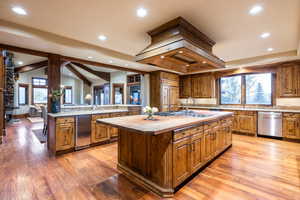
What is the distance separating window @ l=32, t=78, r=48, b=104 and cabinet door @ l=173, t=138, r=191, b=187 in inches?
443

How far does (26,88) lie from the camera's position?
940 cm

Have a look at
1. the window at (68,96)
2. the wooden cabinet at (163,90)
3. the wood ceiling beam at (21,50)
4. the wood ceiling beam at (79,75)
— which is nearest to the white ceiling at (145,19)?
the wood ceiling beam at (21,50)

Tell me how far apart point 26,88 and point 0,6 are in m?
9.44

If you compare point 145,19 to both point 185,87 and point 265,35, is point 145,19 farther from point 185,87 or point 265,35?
point 185,87

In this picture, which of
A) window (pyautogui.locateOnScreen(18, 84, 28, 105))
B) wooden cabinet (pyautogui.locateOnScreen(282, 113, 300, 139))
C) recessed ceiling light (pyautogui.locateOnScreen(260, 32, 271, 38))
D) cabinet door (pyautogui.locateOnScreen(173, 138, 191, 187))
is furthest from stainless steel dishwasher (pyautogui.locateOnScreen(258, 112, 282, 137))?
window (pyautogui.locateOnScreen(18, 84, 28, 105))

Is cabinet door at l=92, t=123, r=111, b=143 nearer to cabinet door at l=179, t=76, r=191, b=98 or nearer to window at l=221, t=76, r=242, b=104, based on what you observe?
cabinet door at l=179, t=76, r=191, b=98

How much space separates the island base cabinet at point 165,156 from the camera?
6.18ft

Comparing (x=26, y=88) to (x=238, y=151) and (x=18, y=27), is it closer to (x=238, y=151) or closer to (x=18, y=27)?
(x=18, y=27)

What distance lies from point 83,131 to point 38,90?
29.1ft

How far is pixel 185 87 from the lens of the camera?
7086mm

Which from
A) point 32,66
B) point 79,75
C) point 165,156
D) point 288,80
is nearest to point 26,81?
point 79,75

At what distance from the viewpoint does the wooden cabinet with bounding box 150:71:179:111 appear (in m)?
5.91

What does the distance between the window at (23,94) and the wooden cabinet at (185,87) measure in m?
9.85

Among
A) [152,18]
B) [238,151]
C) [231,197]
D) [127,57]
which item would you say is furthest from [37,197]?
[238,151]
